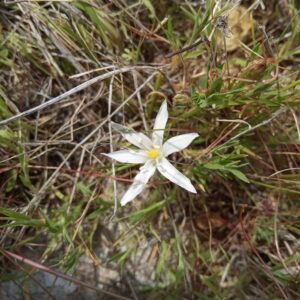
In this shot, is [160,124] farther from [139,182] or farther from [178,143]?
[139,182]

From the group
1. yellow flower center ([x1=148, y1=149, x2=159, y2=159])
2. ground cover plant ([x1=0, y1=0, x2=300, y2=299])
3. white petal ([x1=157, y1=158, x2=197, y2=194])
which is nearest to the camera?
white petal ([x1=157, y1=158, x2=197, y2=194])

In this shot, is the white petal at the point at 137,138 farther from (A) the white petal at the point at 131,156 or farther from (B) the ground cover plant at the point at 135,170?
(B) the ground cover plant at the point at 135,170

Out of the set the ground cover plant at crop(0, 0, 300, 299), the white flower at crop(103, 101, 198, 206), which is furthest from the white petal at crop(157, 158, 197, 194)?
the ground cover plant at crop(0, 0, 300, 299)

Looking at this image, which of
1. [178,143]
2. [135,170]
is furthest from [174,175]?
[135,170]

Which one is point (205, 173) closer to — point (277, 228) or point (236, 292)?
point (277, 228)

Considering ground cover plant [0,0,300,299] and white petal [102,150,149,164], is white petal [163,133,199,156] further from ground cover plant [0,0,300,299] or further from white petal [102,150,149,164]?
ground cover plant [0,0,300,299]

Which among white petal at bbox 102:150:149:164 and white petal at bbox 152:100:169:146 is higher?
white petal at bbox 152:100:169:146

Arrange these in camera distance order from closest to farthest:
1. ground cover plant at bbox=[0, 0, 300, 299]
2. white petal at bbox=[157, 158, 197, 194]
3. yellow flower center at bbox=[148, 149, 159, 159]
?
white petal at bbox=[157, 158, 197, 194] → yellow flower center at bbox=[148, 149, 159, 159] → ground cover plant at bbox=[0, 0, 300, 299]
